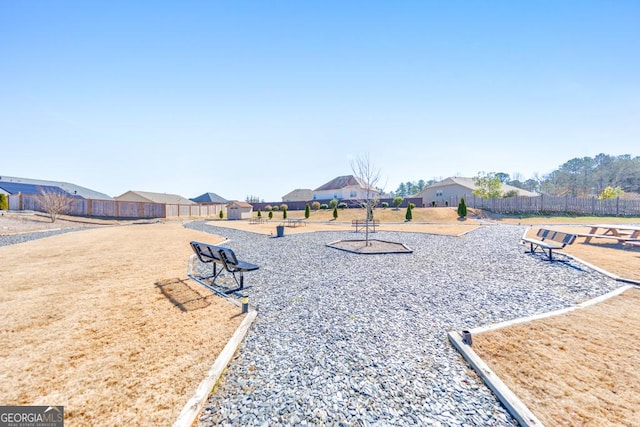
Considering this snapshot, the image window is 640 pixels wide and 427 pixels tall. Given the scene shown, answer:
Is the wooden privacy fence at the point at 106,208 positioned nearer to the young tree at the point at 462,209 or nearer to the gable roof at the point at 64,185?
the gable roof at the point at 64,185

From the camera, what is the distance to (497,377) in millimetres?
3094

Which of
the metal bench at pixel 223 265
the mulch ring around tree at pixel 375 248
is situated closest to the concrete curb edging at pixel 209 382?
the metal bench at pixel 223 265

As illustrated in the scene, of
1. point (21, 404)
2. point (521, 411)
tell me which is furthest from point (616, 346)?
point (21, 404)

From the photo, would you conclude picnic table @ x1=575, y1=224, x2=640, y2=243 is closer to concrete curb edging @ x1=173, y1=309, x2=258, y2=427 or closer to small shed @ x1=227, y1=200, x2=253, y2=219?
concrete curb edging @ x1=173, y1=309, x2=258, y2=427

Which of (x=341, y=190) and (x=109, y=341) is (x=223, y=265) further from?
(x=341, y=190)

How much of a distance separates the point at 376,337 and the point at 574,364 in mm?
2507

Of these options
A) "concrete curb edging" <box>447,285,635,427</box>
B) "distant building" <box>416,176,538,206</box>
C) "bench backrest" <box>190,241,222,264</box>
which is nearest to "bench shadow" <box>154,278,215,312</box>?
"bench backrest" <box>190,241,222,264</box>

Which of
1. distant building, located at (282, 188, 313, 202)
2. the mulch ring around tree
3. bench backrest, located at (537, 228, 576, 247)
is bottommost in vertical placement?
the mulch ring around tree

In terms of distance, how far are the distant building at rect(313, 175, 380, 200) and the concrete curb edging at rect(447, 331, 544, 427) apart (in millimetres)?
49732

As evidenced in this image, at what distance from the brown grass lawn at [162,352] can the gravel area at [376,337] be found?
504mm

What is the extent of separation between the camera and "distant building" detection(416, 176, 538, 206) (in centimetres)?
4531

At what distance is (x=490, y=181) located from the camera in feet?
127

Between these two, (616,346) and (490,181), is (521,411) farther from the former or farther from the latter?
(490,181)

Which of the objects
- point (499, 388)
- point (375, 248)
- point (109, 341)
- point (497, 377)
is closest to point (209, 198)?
point (375, 248)
